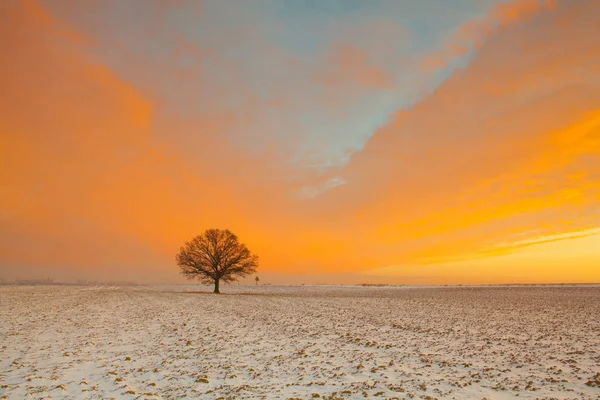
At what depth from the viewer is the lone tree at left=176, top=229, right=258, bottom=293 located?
66.8 m

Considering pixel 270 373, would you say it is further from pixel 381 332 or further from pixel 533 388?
pixel 381 332

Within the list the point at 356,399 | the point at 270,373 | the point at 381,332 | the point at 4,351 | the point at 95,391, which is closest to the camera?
the point at 356,399

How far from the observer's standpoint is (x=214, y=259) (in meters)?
67.1

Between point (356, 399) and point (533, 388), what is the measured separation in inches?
208

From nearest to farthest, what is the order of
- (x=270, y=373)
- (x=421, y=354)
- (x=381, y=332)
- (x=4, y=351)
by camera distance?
1. (x=270, y=373)
2. (x=421, y=354)
3. (x=4, y=351)
4. (x=381, y=332)

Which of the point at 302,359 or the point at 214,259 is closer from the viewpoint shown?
the point at 302,359

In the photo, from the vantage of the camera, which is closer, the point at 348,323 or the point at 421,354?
the point at 421,354

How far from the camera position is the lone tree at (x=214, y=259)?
219 ft

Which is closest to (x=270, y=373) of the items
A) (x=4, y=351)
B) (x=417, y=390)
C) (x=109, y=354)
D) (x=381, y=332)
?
(x=417, y=390)

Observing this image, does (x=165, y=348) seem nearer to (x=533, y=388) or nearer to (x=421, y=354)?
(x=421, y=354)

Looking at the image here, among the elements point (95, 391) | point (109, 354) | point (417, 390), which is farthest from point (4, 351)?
point (417, 390)

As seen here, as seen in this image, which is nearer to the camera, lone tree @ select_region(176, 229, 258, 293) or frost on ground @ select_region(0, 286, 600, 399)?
frost on ground @ select_region(0, 286, 600, 399)

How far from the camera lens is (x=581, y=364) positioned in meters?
12.5

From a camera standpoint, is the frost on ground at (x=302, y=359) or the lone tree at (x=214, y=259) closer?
the frost on ground at (x=302, y=359)
